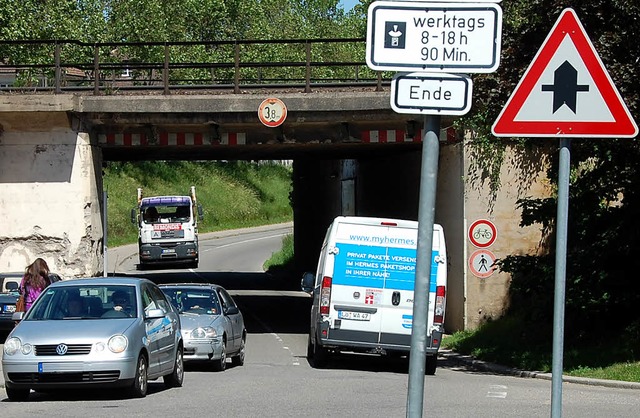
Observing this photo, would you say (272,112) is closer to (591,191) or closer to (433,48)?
(591,191)

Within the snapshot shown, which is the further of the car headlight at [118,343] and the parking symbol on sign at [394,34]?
the car headlight at [118,343]

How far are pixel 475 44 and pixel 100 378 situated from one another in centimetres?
848

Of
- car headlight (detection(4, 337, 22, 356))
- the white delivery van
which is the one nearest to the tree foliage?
the white delivery van

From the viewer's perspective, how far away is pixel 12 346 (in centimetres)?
1291

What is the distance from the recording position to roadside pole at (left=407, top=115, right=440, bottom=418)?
17.2 ft

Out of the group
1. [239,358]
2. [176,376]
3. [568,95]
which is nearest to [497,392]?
[176,376]

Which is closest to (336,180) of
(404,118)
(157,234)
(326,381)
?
(157,234)

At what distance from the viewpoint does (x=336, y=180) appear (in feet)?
148

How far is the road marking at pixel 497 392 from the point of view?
15.0 meters

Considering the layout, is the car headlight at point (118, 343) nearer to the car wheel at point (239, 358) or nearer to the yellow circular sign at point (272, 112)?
the car wheel at point (239, 358)

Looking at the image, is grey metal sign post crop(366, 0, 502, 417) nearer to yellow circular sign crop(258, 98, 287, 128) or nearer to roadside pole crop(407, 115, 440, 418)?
roadside pole crop(407, 115, 440, 418)

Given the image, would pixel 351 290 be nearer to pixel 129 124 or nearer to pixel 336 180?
pixel 129 124

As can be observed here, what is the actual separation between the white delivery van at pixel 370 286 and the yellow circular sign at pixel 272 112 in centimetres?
603

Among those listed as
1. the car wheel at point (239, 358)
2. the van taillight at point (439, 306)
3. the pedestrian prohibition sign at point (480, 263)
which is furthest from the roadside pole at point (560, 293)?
the pedestrian prohibition sign at point (480, 263)
